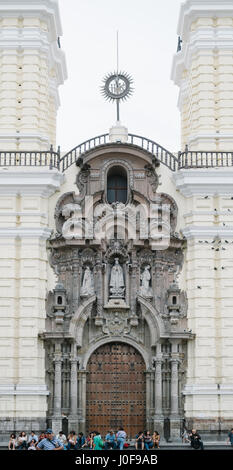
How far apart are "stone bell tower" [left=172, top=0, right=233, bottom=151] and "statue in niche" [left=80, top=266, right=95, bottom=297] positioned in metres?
5.42

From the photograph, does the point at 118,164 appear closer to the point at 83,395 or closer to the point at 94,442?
the point at 83,395

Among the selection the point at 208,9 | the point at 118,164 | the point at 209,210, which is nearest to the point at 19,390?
the point at 118,164

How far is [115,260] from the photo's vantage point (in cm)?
2748

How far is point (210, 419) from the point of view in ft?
84.7

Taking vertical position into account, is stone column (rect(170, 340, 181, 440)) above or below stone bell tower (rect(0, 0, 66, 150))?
below

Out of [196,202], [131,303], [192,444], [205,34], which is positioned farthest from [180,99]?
[192,444]

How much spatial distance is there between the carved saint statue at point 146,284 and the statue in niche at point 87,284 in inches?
62.3

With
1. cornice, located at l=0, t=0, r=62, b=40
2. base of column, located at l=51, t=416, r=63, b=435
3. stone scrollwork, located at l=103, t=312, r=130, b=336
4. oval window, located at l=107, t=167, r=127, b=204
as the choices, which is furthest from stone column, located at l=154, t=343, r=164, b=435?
cornice, located at l=0, t=0, r=62, b=40

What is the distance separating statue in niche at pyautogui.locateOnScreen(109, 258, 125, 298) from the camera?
2720 cm

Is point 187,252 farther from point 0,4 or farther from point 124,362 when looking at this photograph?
point 0,4

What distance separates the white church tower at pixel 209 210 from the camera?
26.1m

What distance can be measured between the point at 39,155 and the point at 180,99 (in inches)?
316

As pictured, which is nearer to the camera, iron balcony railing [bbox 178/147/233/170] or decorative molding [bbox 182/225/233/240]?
decorative molding [bbox 182/225/233/240]

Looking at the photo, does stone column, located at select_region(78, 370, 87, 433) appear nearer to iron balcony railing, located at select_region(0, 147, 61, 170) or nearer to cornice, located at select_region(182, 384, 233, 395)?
cornice, located at select_region(182, 384, 233, 395)
